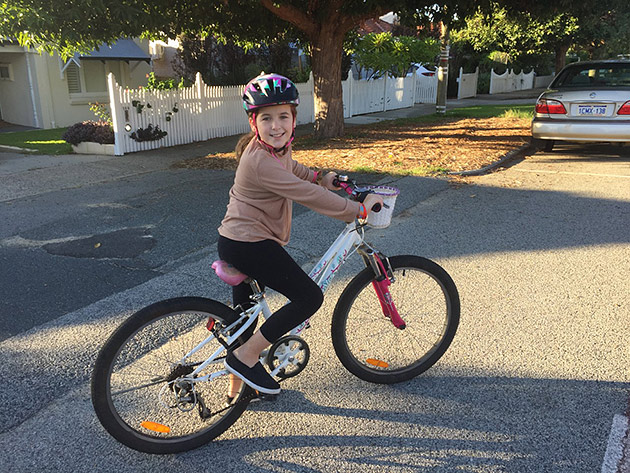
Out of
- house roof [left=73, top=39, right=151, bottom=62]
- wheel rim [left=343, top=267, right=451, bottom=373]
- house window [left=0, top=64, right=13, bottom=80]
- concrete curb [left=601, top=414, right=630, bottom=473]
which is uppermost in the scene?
house roof [left=73, top=39, right=151, bottom=62]

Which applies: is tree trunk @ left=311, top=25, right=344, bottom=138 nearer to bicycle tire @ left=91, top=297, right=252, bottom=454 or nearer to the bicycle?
the bicycle

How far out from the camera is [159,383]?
262cm

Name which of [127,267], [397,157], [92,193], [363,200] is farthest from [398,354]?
[397,157]

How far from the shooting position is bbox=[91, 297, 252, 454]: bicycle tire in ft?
7.82

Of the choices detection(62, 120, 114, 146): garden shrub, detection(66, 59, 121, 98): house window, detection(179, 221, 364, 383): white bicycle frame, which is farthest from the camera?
detection(66, 59, 121, 98): house window

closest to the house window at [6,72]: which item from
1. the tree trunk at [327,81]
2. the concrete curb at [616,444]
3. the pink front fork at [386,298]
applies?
the tree trunk at [327,81]

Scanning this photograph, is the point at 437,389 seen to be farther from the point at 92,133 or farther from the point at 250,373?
the point at 92,133

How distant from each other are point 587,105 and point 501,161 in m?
1.70

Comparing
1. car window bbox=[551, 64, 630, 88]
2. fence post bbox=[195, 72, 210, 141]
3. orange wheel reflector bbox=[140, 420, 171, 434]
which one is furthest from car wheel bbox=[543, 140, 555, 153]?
orange wheel reflector bbox=[140, 420, 171, 434]

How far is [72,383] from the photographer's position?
3127 mm

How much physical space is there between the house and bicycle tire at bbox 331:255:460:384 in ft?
60.0

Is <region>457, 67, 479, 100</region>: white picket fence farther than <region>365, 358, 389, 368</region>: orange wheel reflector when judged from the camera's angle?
Yes

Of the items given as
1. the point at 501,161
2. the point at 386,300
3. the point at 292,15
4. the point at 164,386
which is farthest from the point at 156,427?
the point at 292,15

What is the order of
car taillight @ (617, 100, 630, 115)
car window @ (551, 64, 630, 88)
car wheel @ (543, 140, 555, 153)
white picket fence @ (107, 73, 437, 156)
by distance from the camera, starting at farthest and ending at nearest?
white picket fence @ (107, 73, 437, 156) → car wheel @ (543, 140, 555, 153) → car window @ (551, 64, 630, 88) → car taillight @ (617, 100, 630, 115)
